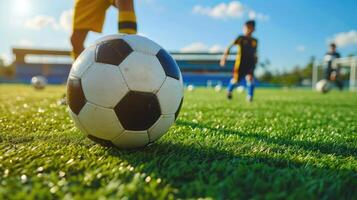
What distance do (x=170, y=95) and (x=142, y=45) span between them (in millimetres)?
338

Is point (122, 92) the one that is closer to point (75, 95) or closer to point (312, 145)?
point (75, 95)

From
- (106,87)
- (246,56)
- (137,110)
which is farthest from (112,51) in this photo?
(246,56)

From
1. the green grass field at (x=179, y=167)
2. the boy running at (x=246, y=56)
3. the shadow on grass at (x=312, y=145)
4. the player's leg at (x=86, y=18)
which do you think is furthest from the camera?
the boy running at (x=246, y=56)

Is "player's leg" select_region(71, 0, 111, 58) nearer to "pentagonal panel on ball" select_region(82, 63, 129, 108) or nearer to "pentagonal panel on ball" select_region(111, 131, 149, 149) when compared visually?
"pentagonal panel on ball" select_region(82, 63, 129, 108)

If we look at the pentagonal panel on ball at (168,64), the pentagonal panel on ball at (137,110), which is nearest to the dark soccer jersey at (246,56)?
the pentagonal panel on ball at (168,64)

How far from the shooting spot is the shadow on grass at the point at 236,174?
4.22ft

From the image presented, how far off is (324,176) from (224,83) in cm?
5196

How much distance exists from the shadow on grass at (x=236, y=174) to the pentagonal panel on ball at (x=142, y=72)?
1.21 ft

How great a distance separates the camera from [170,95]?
1.98m

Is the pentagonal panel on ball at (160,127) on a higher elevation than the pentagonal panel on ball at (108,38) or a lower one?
lower

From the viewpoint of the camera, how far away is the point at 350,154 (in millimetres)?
2090

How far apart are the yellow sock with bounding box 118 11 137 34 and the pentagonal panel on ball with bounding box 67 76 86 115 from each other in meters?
1.03

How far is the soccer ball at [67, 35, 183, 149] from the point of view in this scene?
1810 mm

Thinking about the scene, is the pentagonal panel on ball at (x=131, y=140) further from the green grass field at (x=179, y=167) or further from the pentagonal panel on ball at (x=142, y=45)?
the pentagonal panel on ball at (x=142, y=45)
